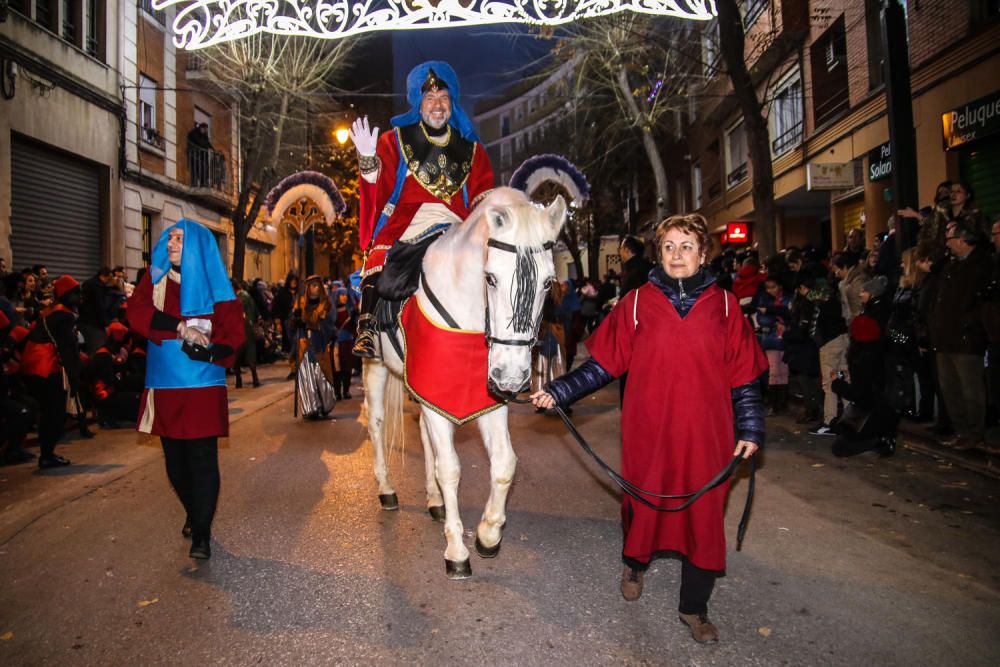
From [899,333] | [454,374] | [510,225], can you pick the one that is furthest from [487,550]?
[899,333]

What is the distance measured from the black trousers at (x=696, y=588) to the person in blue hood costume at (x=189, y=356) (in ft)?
9.50

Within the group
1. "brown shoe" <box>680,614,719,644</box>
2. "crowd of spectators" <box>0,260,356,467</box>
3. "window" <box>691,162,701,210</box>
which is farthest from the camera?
"window" <box>691,162,701,210</box>

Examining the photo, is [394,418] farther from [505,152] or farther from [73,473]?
[505,152]

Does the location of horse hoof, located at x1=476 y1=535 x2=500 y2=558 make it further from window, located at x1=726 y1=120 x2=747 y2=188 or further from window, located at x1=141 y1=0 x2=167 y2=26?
window, located at x1=726 y1=120 x2=747 y2=188

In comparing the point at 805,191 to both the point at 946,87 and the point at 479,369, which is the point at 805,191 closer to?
the point at 946,87

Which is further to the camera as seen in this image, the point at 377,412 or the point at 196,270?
the point at 377,412

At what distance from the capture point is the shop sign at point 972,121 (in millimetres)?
10711

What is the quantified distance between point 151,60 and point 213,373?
18.2 meters

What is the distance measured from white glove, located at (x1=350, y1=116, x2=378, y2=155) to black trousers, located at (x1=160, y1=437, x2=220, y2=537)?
8.07 feet

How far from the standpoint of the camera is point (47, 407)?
7254mm

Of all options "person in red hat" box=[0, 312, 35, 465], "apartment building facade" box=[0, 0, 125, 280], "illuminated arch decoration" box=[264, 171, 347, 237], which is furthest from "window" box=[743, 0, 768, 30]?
"person in red hat" box=[0, 312, 35, 465]

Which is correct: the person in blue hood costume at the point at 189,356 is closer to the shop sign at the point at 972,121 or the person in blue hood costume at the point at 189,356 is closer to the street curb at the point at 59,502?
the street curb at the point at 59,502

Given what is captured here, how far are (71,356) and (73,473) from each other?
50.3 inches

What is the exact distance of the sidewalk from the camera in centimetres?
572
